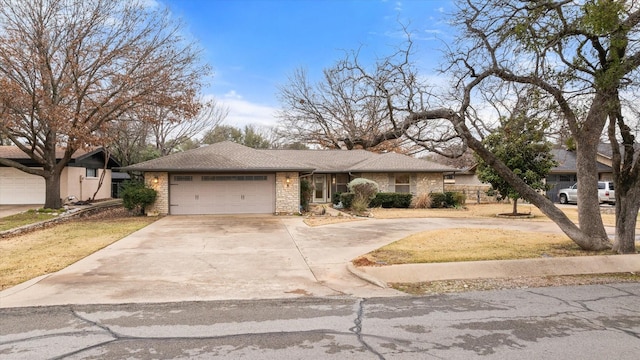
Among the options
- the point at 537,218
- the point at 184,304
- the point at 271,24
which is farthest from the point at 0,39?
the point at 537,218

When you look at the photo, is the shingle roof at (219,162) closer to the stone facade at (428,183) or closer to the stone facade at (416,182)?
the stone facade at (416,182)

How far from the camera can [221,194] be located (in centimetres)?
1905

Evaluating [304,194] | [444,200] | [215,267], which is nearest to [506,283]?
[215,267]

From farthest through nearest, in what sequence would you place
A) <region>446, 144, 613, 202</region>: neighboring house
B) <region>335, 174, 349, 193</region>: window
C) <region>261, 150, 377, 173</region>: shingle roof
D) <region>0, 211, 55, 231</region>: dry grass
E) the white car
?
1. <region>446, 144, 613, 202</region>: neighboring house
2. <region>335, 174, 349, 193</region>: window
3. <region>261, 150, 377, 173</region>: shingle roof
4. the white car
5. <region>0, 211, 55, 231</region>: dry grass

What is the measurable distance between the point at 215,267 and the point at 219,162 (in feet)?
37.5

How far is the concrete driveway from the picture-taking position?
6129mm

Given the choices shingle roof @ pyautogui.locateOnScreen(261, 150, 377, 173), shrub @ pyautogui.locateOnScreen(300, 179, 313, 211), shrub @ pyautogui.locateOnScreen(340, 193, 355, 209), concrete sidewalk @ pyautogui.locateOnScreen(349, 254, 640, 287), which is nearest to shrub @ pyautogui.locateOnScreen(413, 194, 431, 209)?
shrub @ pyautogui.locateOnScreen(340, 193, 355, 209)

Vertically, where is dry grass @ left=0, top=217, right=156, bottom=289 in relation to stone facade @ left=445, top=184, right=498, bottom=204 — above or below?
below

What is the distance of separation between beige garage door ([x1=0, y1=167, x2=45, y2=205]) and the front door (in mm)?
15406

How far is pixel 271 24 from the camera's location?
15375 mm

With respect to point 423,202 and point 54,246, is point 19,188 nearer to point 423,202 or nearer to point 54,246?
point 54,246

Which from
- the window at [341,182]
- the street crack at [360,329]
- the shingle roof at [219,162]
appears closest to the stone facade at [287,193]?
the shingle roof at [219,162]

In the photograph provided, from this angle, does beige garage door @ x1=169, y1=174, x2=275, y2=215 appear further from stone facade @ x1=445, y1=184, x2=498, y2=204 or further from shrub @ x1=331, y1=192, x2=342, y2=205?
stone facade @ x1=445, y1=184, x2=498, y2=204

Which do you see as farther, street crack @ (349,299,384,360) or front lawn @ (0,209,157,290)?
front lawn @ (0,209,157,290)
